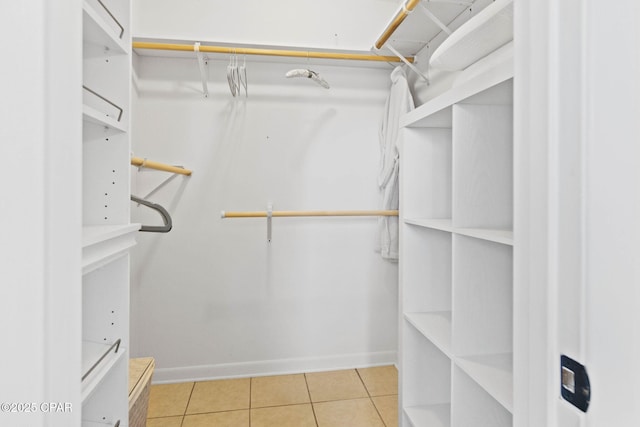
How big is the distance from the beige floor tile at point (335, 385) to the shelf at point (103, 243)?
1575mm

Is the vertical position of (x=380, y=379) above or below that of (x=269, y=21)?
below

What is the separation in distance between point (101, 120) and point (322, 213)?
4.57 ft

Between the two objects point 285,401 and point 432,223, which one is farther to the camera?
point 285,401

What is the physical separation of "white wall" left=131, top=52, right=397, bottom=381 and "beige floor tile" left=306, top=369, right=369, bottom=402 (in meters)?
0.08

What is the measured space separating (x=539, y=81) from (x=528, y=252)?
24 centimetres

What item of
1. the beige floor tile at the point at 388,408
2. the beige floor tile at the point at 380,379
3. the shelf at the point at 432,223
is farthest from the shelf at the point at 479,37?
the beige floor tile at the point at 380,379

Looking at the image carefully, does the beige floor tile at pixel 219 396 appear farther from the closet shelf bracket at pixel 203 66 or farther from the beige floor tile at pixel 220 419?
the closet shelf bracket at pixel 203 66

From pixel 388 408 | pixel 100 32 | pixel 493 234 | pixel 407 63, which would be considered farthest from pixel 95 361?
pixel 407 63

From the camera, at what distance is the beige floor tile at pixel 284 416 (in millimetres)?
1808

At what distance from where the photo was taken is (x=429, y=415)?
4.40 feet

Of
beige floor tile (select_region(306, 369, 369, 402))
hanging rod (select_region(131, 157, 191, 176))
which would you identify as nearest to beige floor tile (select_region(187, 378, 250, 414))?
beige floor tile (select_region(306, 369, 369, 402))

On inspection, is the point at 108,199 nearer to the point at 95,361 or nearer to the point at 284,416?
A: the point at 95,361

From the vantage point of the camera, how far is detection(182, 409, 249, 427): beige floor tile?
180 cm
